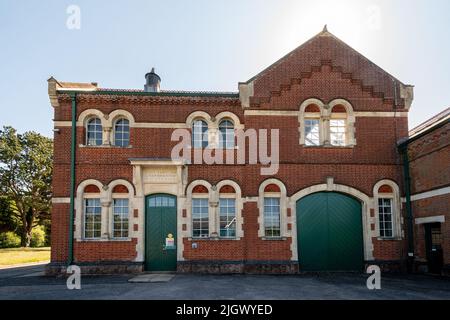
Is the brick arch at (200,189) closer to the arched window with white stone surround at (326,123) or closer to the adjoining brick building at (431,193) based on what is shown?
the arched window with white stone surround at (326,123)

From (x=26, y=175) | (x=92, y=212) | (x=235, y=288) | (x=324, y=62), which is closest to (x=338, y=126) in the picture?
(x=324, y=62)

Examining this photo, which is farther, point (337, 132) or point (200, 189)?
point (337, 132)

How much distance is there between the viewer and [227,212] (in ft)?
46.3

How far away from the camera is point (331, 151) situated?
1427cm

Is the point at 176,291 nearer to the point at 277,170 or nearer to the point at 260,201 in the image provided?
the point at 260,201

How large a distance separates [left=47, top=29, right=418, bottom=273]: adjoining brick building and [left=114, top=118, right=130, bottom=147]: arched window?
0.04 m

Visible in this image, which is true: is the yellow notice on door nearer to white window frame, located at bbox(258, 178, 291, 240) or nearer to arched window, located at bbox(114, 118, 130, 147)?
white window frame, located at bbox(258, 178, 291, 240)

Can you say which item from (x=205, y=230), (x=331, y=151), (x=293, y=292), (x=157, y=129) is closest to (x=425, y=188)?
(x=331, y=151)

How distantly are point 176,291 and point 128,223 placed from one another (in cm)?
497

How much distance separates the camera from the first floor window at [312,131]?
14.5 m

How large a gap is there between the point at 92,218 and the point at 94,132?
3680mm

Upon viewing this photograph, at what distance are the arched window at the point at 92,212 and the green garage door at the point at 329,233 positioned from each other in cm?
836

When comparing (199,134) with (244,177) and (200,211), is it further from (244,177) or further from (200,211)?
(200,211)
